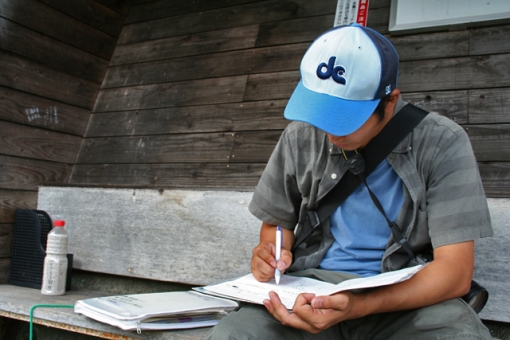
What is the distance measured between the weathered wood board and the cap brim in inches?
38.2

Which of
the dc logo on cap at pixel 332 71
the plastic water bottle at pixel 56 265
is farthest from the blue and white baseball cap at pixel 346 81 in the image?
the plastic water bottle at pixel 56 265

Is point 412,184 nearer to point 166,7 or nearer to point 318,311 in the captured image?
point 318,311

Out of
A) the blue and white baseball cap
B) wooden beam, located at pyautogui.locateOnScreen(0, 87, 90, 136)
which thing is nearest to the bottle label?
wooden beam, located at pyautogui.locateOnScreen(0, 87, 90, 136)

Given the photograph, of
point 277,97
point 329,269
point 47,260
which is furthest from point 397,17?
point 47,260

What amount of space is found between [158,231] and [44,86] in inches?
47.0

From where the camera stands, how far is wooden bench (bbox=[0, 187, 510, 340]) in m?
2.32

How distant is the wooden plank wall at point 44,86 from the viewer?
2840 mm

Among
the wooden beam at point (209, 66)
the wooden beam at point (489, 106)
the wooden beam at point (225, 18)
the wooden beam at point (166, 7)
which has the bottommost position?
the wooden beam at point (489, 106)

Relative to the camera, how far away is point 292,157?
1640mm

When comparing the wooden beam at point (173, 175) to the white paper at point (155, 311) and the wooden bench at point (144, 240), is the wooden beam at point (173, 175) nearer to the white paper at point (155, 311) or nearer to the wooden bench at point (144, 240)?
the wooden bench at point (144, 240)

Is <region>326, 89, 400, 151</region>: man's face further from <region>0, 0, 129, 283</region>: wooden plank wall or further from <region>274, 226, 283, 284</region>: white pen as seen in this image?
<region>0, 0, 129, 283</region>: wooden plank wall

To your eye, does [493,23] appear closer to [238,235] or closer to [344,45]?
[344,45]

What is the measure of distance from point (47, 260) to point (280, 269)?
1.49 meters

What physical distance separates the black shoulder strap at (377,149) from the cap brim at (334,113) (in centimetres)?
13
